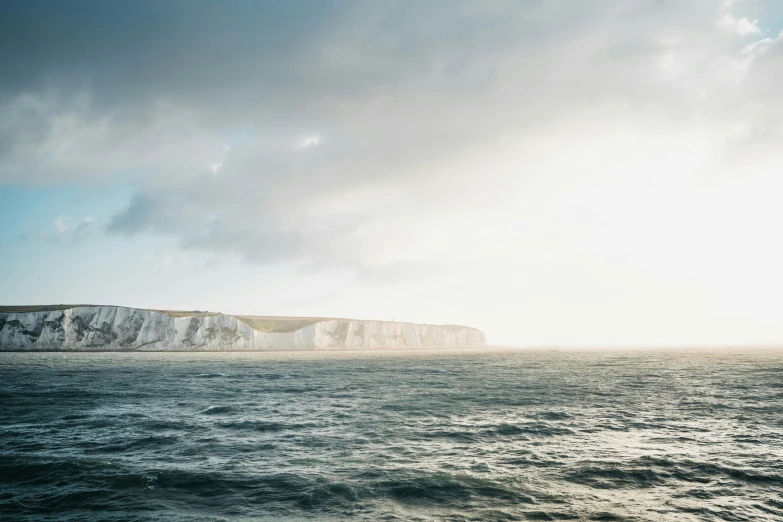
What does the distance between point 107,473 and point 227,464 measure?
515 cm

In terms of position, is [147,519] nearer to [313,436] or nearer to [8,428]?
[313,436]

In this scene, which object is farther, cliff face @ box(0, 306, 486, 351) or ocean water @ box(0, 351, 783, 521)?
cliff face @ box(0, 306, 486, 351)

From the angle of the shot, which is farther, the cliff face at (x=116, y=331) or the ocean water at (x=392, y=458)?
the cliff face at (x=116, y=331)

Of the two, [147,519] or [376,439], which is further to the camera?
[376,439]

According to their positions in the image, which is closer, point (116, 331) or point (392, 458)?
point (392, 458)

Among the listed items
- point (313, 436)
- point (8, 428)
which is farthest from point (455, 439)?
point (8, 428)

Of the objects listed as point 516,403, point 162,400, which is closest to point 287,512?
point 516,403

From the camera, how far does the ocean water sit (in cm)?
1580

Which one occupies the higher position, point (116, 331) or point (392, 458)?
point (392, 458)

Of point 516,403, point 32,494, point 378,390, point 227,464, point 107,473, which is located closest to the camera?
point 32,494

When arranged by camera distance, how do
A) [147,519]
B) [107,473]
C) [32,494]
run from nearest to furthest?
[147,519], [32,494], [107,473]

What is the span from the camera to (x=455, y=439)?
1011 inches

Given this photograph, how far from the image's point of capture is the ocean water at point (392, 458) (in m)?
15.8

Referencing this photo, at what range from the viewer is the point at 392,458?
71.1 feet
